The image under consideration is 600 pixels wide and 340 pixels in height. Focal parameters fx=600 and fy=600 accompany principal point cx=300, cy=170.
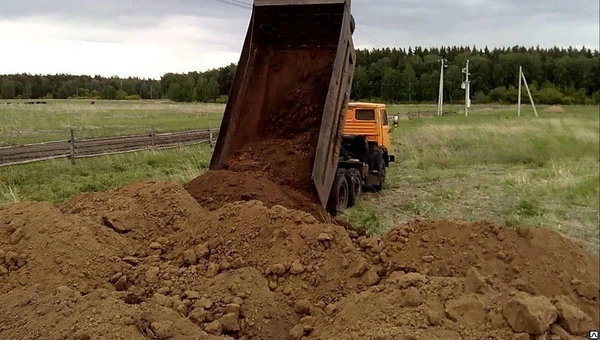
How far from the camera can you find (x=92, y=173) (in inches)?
431

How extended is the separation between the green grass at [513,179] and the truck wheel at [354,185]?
28cm

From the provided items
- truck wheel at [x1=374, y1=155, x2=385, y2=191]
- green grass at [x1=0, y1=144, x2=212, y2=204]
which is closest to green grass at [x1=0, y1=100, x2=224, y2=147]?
green grass at [x1=0, y1=144, x2=212, y2=204]

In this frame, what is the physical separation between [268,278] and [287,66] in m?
4.62

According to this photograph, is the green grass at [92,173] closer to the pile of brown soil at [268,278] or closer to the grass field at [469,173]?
the grass field at [469,173]

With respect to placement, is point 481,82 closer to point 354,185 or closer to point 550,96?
point 550,96

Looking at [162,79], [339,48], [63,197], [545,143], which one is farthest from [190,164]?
[545,143]

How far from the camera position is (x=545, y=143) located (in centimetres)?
782

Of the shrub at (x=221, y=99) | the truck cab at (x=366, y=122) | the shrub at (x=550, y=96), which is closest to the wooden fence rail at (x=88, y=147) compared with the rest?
the shrub at (x=221, y=99)

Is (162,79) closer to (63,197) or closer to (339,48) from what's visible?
(63,197)

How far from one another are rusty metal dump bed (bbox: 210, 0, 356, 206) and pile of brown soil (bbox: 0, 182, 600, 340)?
2346 millimetres

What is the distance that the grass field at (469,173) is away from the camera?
7.80 m

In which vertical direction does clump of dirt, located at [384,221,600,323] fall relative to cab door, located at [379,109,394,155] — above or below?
below

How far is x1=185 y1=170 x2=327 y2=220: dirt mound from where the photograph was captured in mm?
6891

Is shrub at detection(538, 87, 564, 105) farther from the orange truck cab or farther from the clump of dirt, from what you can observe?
the orange truck cab
